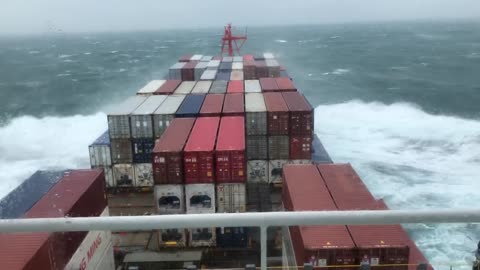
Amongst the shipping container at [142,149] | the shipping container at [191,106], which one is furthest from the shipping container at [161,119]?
the shipping container at [142,149]

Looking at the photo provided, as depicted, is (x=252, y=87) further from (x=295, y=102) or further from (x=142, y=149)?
(x=142, y=149)

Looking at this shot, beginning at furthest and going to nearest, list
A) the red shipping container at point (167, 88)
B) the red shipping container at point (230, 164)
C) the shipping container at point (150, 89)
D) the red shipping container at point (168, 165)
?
the shipping container at point (150, 89) < the red shipping container at point (167, 88) < the red shipping container at point (168, 165) < the red shipping container at point (230, 164)

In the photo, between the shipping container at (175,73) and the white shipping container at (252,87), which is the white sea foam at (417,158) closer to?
the white shipping container at (252,87)

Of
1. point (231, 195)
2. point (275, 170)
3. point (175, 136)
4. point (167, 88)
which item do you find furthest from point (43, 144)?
point (231, 195)

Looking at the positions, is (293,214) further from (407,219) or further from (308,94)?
(308,94)

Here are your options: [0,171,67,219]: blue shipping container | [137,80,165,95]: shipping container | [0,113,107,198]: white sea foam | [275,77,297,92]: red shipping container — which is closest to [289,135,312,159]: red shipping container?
[275,77,297,92]: red shipping container

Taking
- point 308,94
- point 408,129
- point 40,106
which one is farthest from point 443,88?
point 40,106
